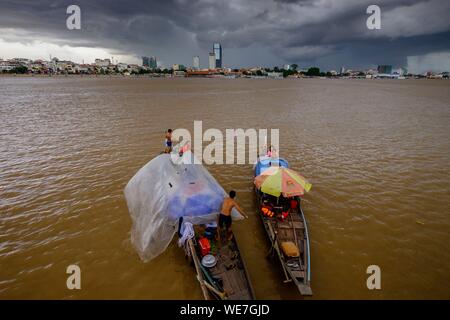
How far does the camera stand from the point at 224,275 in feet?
21.4

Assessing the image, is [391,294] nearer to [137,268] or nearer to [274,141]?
[137,268]

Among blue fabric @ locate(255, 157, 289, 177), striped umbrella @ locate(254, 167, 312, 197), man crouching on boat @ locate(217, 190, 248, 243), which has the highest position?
blue fabric @ locate(255, 157, 289, 177)

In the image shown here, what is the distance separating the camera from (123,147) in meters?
17.7

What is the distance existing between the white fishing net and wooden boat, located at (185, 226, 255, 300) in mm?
871

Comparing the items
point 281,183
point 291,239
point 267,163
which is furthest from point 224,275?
point 267,163

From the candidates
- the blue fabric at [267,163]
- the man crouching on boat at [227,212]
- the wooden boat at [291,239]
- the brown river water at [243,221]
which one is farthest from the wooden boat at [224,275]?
the blue fabric at [267,163]

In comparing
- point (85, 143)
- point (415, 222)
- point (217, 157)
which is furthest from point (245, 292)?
point (85, 143)

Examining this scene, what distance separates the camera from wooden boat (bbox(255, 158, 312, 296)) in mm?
6348

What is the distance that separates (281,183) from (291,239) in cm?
206

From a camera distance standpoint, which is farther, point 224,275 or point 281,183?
point 281,183

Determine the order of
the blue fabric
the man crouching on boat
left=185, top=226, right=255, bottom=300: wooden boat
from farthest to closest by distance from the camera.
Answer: the blue fabric → the man crouching on boat → left=185, top=226, right=255, bottom=300: wooden boat

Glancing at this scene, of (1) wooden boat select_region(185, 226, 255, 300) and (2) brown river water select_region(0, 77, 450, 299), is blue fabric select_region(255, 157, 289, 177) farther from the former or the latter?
(1) wooden boat select_region(185, 226, 255, 300)

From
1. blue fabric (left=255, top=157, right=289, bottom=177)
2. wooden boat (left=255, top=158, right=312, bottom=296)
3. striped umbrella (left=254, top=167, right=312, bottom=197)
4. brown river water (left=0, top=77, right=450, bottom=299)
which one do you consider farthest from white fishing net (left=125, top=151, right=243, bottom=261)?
blue fabric (left=255, top=157, right=289, bottom=177)

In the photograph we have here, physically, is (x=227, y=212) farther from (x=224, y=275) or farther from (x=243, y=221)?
(x=243, y=221)
